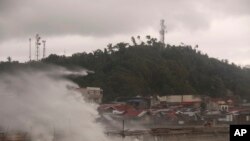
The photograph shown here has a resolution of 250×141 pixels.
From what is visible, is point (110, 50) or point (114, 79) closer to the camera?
point (114, 79)

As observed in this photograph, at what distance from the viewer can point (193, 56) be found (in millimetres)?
110062

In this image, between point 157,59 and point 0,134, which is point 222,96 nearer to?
point 157,59

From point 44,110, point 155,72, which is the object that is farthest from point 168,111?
point 44,110

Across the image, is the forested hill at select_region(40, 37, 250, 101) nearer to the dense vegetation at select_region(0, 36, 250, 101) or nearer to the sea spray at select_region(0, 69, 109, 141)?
the dense vegetation at select_region(0, 36, 250, 101)

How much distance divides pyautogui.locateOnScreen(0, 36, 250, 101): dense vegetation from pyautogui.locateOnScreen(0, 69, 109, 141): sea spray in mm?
44428

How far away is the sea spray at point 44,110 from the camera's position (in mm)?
27219

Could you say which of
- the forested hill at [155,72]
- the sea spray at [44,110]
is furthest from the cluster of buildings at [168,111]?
the sea spray at [44,110]

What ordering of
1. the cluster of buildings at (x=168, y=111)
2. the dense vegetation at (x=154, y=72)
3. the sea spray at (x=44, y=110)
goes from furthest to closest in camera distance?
the dense vegetation at (x=154, y=72), the cluster of buildings at (x=168, y=111), the sea spray at (x=44, y=110)

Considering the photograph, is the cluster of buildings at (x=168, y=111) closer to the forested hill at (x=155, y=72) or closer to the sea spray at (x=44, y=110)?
the forested hill at (x=155, y=72)

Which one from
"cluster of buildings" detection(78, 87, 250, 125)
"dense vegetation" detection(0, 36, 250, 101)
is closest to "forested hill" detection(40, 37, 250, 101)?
"dense vegetation" detection(0, 36, 250, 101)

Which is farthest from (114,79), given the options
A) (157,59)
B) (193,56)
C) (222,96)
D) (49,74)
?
(49,74)

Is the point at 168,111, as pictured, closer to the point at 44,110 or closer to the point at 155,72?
the point at 155,72

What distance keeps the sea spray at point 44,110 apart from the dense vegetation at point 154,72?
44.4m

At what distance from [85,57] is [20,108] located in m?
63.7
